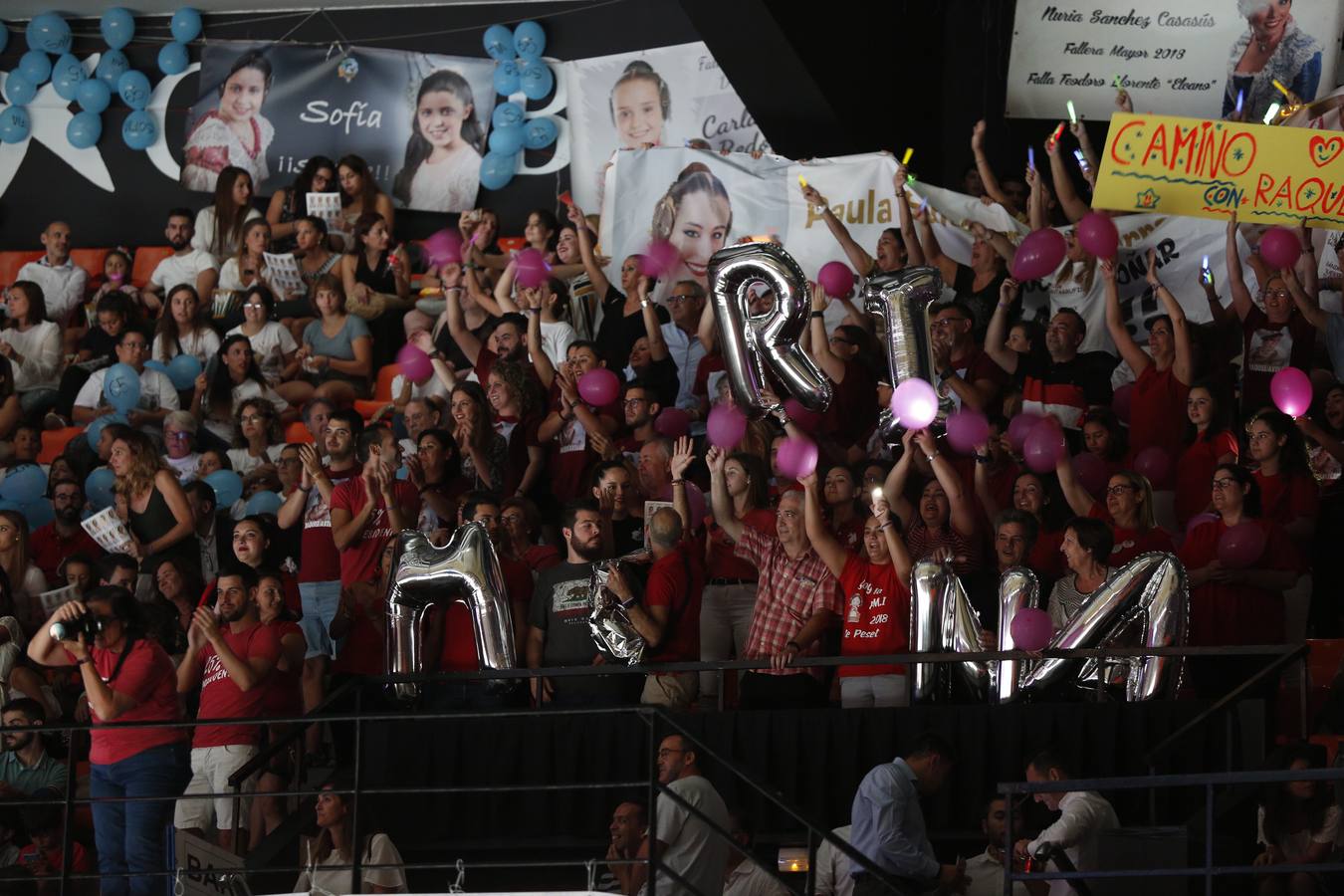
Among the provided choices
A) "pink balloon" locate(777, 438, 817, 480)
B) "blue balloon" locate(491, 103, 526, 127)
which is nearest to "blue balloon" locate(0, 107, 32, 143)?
"blue balloon" locate(491, 103, 526, 127)

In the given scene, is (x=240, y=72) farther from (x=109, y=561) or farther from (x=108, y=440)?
(x=109, y=561)

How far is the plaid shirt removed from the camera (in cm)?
770

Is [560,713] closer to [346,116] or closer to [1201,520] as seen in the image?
[1201,520]

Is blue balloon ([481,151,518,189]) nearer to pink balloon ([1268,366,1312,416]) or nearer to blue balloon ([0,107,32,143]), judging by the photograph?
blue balloon ([0,107,32,143])

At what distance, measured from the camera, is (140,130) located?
14.0m

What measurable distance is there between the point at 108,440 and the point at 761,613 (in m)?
3.59

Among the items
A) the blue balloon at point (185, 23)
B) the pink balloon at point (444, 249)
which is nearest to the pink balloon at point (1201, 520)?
the pink balloon at point (444, 249)

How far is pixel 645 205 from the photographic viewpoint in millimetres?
10844

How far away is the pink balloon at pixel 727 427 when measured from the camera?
328 inches

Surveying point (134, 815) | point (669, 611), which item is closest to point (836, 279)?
Answer: point (669, 611)

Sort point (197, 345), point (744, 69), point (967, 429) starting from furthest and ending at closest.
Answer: point (197, 345) → point (744, 69) → point (967, 429)

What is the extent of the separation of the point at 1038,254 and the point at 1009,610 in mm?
2203

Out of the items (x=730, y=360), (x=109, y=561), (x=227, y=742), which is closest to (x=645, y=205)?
(x=730, y=360)

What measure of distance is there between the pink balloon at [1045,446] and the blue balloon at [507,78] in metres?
6.06
